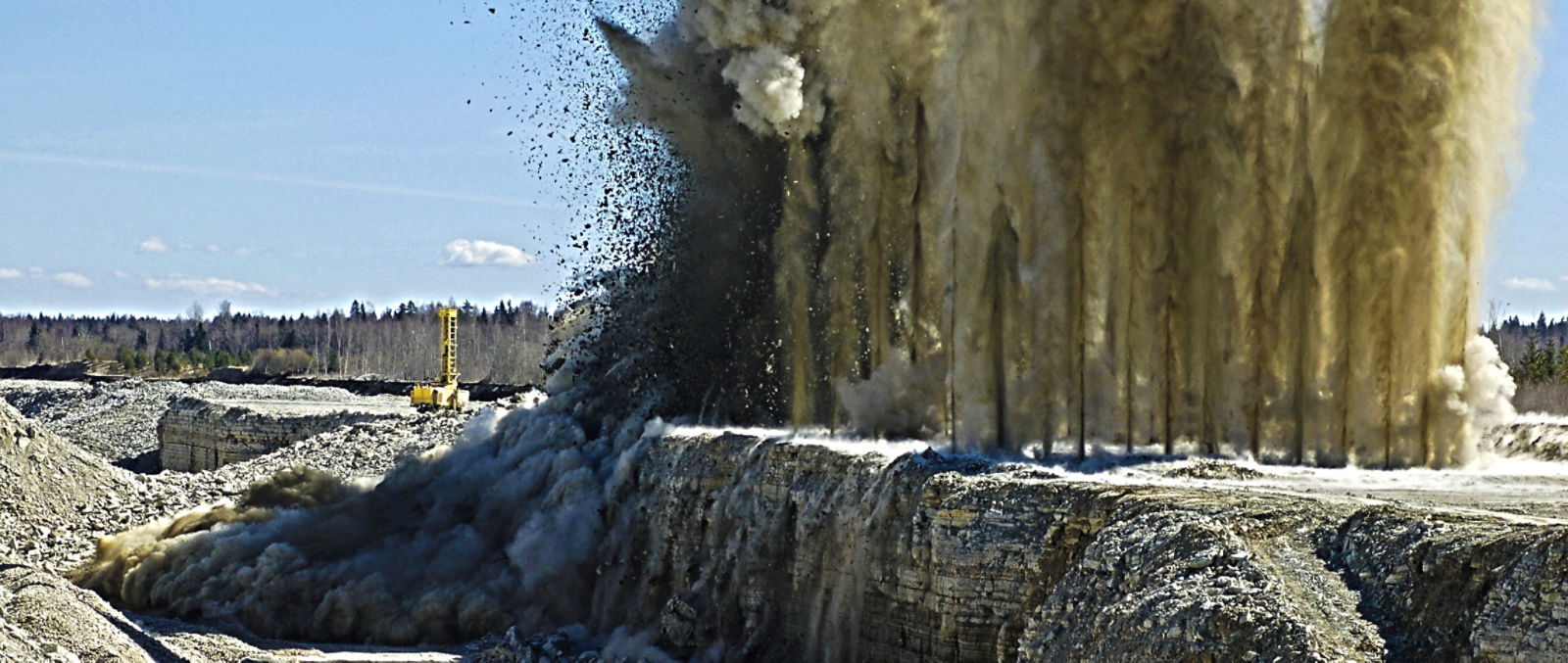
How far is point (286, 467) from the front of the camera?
205 feet

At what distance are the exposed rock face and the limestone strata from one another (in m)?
42.9

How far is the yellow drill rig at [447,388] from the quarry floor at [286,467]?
2388 millimetres

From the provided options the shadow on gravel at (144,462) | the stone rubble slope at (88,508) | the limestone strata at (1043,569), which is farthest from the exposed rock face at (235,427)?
the limestone strata at (1043,569)

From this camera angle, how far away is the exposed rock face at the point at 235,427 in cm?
8138

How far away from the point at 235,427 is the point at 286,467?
2337 cm

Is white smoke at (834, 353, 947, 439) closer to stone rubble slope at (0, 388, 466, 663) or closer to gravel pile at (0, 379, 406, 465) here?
stone rubble slope at (0, 388, 466, 663)

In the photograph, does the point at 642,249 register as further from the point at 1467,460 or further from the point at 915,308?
the point at 1467,460

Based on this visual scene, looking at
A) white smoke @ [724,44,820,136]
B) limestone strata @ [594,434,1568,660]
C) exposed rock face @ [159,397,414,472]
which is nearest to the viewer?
limestone strata @ [594,434,1568,660]

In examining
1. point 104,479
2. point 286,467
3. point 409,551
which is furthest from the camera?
point 286,467

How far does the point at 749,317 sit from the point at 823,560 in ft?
54.9

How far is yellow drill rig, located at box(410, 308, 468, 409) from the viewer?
81688mm

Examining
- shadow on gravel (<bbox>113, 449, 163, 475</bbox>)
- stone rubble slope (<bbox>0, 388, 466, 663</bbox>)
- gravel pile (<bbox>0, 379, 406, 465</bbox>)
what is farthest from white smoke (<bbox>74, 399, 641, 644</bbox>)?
gravel pile (<bbox>0, 379, 406, 465</bbox>)

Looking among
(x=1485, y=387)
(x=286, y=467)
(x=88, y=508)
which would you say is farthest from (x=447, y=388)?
(x=1485, y=387)

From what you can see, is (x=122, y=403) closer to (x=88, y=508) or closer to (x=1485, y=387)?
(x=88, y=508)
